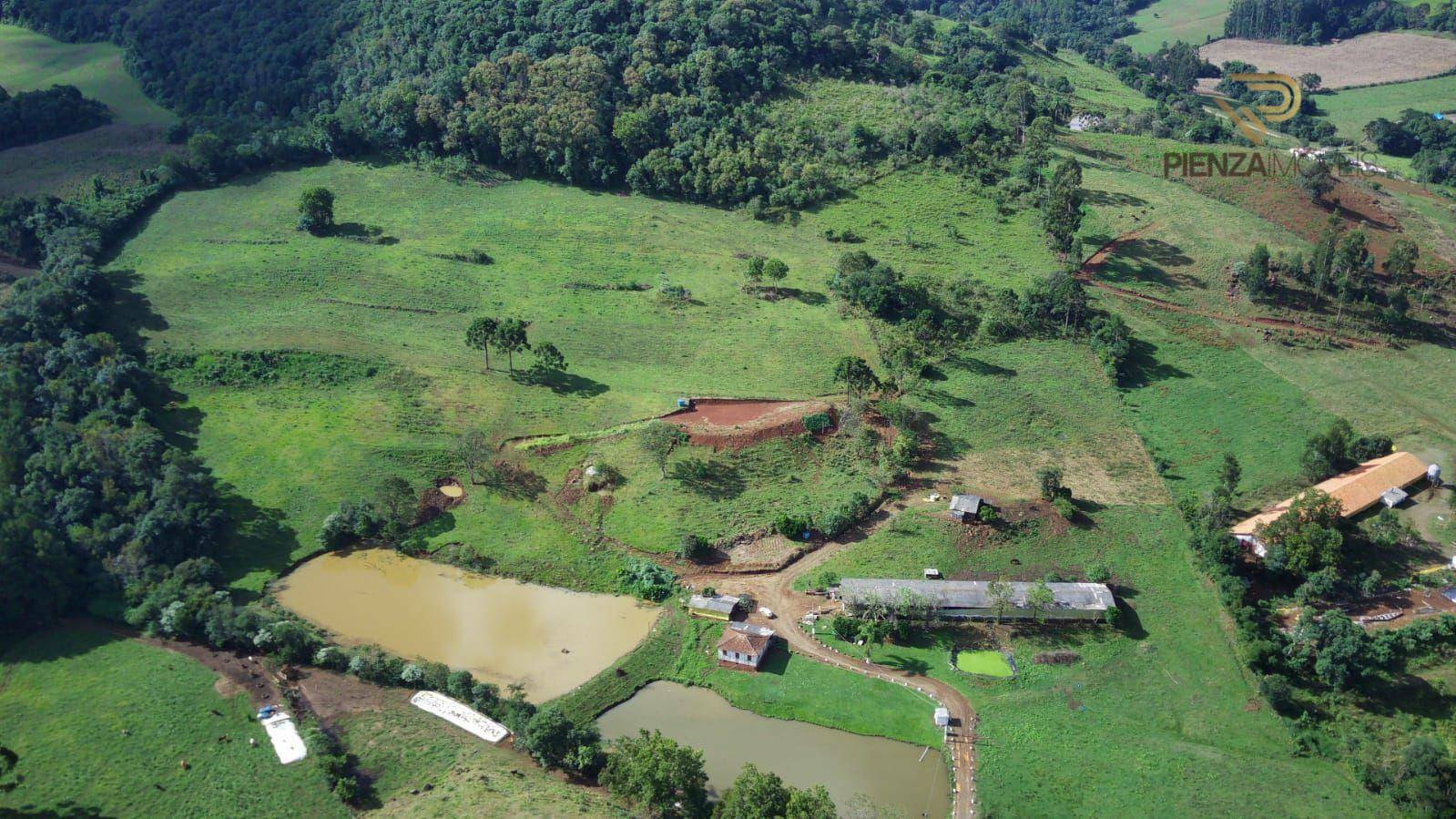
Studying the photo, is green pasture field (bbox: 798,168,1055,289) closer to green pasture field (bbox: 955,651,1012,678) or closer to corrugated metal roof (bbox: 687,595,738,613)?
green pasture field (bbox: 955,651,1012,678)

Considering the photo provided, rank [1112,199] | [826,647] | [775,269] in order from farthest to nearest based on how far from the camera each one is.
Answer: [1112,199] → [775,269] → [826,647]

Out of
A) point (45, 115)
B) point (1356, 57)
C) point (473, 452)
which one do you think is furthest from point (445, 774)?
point (1356, 57)

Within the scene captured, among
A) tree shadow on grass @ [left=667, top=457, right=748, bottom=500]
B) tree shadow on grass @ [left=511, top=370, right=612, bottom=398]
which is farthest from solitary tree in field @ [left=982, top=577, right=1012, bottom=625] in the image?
tree shadow on grass @ [left=511, top=370, right=612, bottom=398]

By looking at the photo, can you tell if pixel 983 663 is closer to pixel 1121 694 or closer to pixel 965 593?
pixel 965 593

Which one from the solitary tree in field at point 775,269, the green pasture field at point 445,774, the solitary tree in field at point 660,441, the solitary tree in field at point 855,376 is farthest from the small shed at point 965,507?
the green pasture field at point 445,774

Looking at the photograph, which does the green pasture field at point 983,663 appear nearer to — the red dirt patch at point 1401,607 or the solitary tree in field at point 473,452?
the red dirt patch at point 1401,607

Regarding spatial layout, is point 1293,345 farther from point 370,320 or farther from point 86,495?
point 86,495
